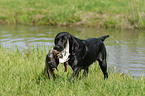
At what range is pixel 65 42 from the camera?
3947 millimetres

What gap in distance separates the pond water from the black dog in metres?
1.32

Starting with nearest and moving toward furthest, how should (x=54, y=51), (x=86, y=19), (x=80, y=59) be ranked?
(x=54, y=51) < (x=80, y=59) < (x=86, y=19)

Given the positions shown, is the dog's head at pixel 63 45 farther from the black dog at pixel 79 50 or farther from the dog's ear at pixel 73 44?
the dog's ear at pixel 73 44

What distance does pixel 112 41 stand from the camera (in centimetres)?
1127

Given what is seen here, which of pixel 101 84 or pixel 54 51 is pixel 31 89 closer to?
pixel 54 51

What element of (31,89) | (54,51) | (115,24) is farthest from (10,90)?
(115,24)

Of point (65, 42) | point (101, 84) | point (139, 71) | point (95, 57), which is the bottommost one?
point (139, 71)

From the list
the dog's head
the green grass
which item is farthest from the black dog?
the green grass

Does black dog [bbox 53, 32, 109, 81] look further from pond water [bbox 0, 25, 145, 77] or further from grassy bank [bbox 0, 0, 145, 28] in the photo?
grassy bank [bbox 0, 0, 145, 28]

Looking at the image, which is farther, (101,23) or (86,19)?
(86,19)

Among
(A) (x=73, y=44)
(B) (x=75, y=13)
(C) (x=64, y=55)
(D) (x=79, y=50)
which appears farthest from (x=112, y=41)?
(C) (x=64, y=55)

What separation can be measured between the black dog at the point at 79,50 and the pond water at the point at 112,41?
1.32 metres

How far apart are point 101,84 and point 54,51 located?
1.12 metres

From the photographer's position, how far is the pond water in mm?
7798
